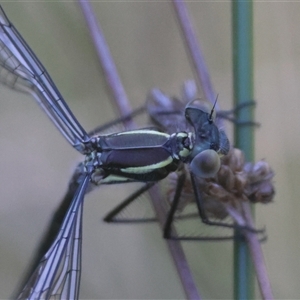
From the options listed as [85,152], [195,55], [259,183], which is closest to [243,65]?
[195,55]

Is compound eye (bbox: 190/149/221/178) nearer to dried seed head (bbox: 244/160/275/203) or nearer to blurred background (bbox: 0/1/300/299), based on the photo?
dried seed head (bbox: 244/160/275/203)

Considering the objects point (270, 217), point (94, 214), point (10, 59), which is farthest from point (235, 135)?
point (94, 214)

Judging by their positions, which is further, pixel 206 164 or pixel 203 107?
pixel 203 107

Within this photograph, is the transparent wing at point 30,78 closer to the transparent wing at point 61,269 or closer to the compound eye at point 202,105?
the transparent wing at point 61,269

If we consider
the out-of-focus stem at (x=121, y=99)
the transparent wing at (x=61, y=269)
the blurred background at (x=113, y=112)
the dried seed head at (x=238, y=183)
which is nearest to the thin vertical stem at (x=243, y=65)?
the dried seed head at (x=238, y=183)

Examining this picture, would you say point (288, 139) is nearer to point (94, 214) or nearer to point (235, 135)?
point (94, 214)

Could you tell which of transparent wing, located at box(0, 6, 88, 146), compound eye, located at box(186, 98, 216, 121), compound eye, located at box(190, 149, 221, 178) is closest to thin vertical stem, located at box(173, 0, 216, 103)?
compound eye, located at box(186, 98, 216, 121)

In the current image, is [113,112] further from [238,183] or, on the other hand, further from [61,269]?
[238,183]
